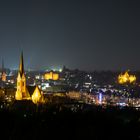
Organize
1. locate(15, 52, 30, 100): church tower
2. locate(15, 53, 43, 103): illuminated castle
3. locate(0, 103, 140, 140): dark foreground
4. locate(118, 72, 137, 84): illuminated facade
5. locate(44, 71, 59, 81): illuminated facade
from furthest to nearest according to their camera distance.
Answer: locate(44, 71, 59, 81): illuminated facade
locate(118, 72, 137, 84): illuminated facade
locate(15, 52, 30, 100): church tower
locate(15, 53, 43, 103): illuminated castle
locate(0, 103, 140, 140): dark foreground

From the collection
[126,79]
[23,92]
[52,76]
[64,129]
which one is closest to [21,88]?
[23,92]

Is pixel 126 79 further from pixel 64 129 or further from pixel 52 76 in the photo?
pixel 64 129

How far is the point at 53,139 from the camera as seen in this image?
20.4m

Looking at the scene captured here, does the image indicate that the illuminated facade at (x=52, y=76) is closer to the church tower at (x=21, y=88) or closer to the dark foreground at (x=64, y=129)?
the church tower at (x=21, y=88)

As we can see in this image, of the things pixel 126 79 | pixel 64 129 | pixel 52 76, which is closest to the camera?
pixel 64 129

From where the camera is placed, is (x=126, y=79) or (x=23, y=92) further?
(x=126, y=79)

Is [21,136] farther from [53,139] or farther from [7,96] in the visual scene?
[7,96]

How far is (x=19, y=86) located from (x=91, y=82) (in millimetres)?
70409

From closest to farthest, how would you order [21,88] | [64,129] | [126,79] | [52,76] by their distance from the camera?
1. [64,129]
2. [21,88]
3. [126,79]
4. [52,76]

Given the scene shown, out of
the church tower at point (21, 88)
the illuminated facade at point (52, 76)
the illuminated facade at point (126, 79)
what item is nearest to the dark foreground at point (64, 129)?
the church tower at point (21, 88)

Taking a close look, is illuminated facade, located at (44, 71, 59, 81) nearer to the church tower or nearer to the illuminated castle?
the illuminated castle

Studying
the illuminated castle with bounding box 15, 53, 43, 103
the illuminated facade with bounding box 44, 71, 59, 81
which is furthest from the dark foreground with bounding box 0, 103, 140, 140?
the illuminated facade with bounding box 44, 71, 59, 81

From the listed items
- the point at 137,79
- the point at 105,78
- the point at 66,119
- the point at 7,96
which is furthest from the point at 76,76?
the point at 66,119

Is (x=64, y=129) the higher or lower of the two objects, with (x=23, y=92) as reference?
lower
